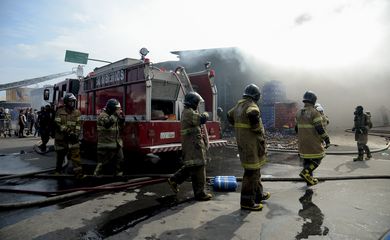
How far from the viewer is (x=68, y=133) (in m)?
5.84

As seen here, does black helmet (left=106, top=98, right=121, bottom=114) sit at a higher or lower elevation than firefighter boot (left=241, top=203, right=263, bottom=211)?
higher

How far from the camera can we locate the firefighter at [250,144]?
3.84 m

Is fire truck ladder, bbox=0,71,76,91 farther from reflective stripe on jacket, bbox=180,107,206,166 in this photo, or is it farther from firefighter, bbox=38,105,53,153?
reflective stripe on jacket, bbox=180,107,206,166

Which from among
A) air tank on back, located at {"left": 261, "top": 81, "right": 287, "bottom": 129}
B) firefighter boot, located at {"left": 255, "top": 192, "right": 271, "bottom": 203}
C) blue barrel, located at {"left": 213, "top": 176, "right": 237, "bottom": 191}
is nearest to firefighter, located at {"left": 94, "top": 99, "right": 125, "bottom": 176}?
blue barrel, located at {"left": 213, "top": 176, "right": 237, "bottom": 191}

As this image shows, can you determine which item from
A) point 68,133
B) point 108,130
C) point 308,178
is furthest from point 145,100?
point 308,178

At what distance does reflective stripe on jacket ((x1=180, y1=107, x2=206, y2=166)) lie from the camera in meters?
4.25

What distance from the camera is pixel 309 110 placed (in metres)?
5.34

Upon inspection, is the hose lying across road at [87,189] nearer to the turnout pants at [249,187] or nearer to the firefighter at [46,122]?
the turnout pants at [249,187]

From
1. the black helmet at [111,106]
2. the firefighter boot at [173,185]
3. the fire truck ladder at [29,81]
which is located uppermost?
the fire truck ladder at [29,81]

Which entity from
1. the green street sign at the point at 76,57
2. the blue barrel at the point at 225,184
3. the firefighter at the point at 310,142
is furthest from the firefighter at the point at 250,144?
the green street sign at the point at 76,57

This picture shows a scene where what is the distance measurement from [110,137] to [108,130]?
0.14 metres

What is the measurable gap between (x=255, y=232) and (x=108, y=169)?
4.28 metres

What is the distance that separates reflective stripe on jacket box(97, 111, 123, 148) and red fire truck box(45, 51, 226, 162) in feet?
1.31

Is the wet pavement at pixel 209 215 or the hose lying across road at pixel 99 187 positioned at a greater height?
the hose lying across road at pixel 99 187
